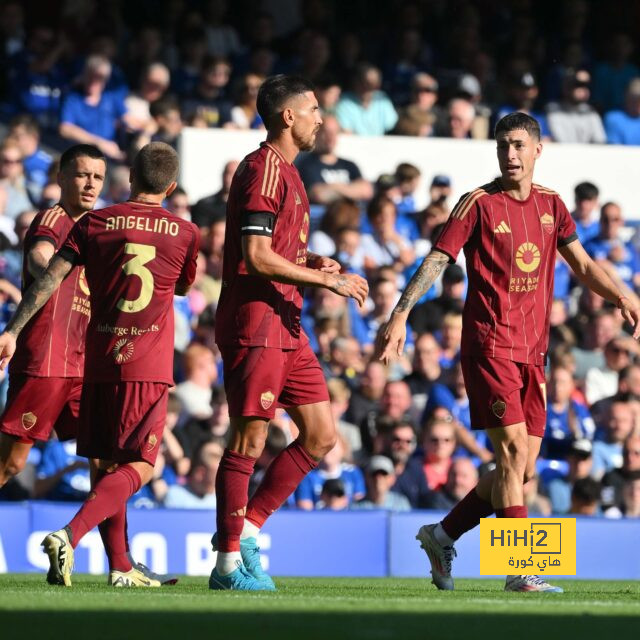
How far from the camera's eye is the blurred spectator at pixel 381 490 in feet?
41.8

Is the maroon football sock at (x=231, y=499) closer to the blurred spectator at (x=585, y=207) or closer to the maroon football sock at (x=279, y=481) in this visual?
the maroon football sock at (x=279, y=481)

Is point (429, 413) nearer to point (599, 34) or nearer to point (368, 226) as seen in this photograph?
point (368, 226)

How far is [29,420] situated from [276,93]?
2.38m

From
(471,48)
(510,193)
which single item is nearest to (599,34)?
(471,48)

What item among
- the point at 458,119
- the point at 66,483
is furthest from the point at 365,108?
the point at 66,483

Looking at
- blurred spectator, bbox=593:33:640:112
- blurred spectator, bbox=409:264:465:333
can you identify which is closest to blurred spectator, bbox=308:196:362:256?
blurred spectator, bbox=409:264:465:333

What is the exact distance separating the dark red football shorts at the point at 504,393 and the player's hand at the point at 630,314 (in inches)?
22.3

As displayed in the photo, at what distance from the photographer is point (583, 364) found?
1517 centimetres

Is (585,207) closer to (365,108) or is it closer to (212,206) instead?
(365,108)

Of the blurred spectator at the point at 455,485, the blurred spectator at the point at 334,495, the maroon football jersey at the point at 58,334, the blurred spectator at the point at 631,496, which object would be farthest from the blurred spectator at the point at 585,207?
the maroon football jersey at the point at 58,334

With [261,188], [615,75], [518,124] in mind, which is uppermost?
[615,75]

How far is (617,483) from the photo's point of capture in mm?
13445

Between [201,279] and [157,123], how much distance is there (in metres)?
2.06

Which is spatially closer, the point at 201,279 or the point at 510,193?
the point at 510,193
